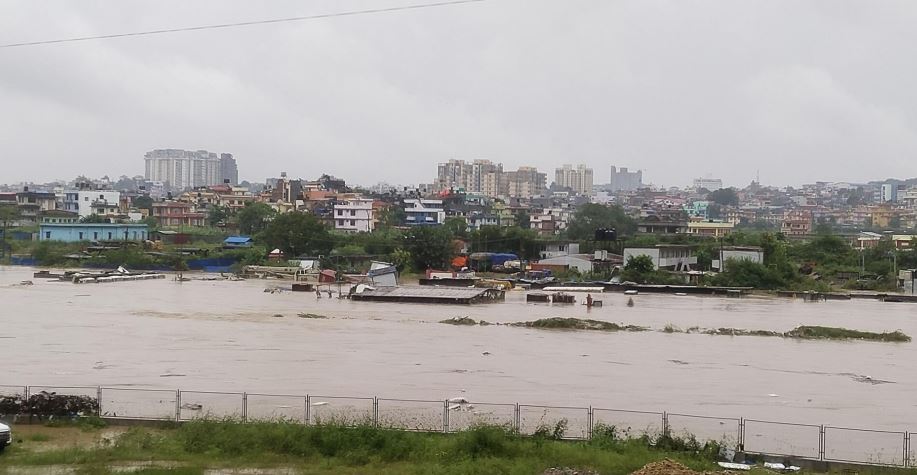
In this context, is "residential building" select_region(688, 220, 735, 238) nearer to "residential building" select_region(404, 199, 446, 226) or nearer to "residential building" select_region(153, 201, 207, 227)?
"residential building" select_region(404, 199, 446, 226)

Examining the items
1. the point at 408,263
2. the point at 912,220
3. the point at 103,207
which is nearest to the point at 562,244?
the point at 408,263

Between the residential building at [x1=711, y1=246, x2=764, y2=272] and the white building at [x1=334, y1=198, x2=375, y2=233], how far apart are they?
21796mm

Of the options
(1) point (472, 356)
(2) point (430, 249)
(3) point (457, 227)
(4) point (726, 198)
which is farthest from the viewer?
(4) point (726, 198)

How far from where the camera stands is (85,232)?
46.3 meters

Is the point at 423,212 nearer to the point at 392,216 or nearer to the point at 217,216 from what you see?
the point at 392,216

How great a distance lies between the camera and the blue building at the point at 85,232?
45906 mm

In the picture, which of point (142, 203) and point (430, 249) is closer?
point (430, 249)

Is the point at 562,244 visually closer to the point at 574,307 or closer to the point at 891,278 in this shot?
the point at 891,278

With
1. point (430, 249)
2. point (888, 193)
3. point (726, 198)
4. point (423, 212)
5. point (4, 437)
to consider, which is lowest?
point (4, 437)

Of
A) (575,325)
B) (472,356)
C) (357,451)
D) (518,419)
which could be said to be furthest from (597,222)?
(357,451)

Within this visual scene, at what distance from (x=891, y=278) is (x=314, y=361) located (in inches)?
979

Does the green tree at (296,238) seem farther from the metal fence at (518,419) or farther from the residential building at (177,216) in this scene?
the metal fence at (518,419)

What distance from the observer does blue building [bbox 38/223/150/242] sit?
45.9 meters

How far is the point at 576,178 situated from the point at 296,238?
394ft
